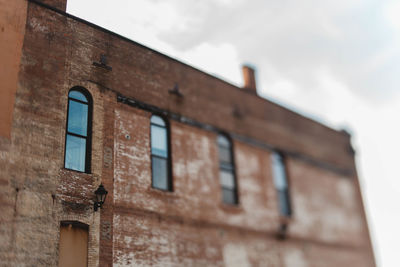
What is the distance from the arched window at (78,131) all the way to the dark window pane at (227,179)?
17.4 feet

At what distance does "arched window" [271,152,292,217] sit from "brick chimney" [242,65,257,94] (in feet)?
9.26

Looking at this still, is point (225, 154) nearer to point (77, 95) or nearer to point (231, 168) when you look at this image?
point (231, 168)

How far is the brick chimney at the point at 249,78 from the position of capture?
20.6m

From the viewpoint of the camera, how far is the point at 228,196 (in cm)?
1725

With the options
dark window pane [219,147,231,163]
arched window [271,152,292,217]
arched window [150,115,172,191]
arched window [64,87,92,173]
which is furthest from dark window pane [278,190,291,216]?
arched window [64,87,92,173]

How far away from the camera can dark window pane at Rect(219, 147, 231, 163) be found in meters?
17.6

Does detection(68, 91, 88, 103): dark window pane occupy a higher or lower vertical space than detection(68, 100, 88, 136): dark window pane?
higher

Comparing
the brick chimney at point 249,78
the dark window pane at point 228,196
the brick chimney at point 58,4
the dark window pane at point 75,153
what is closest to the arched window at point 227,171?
the dark window pane at point 228,196

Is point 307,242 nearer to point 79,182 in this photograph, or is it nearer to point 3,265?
point 79,182

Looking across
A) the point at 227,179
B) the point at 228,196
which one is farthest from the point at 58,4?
the point at 228,196

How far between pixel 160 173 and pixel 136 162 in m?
1.10

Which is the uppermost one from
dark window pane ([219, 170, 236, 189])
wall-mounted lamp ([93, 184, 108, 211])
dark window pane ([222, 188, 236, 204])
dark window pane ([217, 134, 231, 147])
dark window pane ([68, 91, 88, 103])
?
dark window pane ([217, 134, 231, 147])

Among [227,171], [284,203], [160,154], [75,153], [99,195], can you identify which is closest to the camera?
[99,195]

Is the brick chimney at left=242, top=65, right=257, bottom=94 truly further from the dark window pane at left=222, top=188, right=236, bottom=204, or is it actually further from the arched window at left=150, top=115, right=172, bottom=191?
the arched window at left=150, top=115, right=172, bottom=191
